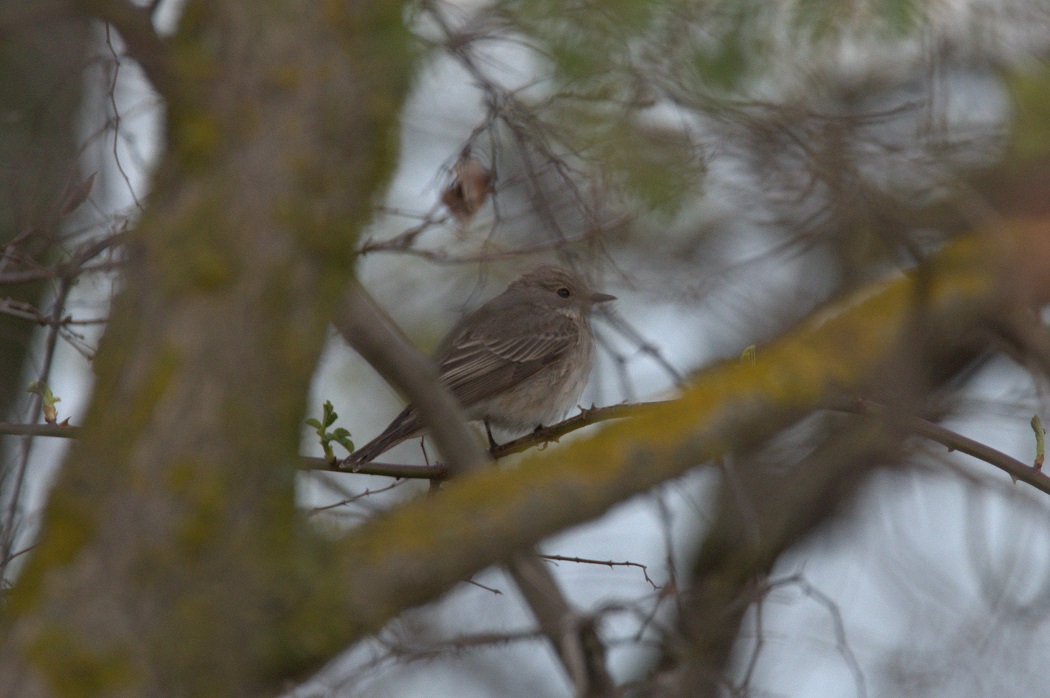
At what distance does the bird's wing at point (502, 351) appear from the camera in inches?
295

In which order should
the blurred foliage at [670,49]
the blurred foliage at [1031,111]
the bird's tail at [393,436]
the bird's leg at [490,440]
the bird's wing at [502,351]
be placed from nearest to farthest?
1. the blurred foliage at [670,49]
2. the blurred foliage at [1031,111]
3. the bird's tail at [393,436]
4. the bird's leg at [490,440]
5. the bird's wing at [502,351]

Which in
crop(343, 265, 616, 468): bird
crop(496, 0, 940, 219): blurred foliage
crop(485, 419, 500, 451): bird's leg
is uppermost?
crop(343, 265, 616, 468): bird

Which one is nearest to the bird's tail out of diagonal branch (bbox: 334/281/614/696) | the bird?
the bird

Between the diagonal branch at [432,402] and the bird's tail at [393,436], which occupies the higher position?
the bird's tail at [393,436]

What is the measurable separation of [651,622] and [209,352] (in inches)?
59.5

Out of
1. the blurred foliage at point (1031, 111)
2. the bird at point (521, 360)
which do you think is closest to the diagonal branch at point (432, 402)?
the blurred foliage at point (1031, 111)

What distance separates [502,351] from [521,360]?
16cm

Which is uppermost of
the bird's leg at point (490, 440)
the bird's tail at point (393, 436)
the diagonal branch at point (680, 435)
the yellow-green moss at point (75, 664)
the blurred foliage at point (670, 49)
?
the bird's leg at point (490, 440)

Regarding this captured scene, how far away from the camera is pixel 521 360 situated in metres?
7.70

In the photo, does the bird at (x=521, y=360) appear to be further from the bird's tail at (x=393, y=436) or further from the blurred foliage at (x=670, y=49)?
the blurred foliage at (x=670, y=49)

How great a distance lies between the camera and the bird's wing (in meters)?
7.49

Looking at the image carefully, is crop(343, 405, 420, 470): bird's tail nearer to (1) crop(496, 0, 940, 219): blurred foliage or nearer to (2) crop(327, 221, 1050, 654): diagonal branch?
(1) crop(496, 0, 940, 219): blurred foliage

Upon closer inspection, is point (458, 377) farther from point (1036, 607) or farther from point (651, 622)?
point (651, 622)

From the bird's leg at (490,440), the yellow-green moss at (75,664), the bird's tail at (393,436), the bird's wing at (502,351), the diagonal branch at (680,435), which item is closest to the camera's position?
the yellow-green moss at (75,664)
